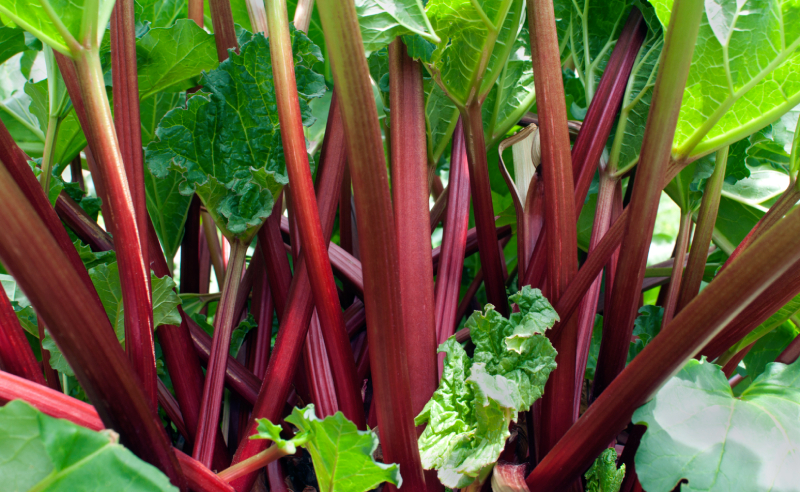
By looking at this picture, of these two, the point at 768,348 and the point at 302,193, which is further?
the point at 768,348

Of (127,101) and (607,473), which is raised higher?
(127,101)

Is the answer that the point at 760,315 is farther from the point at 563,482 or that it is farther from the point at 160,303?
the point at 160,303

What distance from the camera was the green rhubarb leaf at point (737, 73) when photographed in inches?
21.1

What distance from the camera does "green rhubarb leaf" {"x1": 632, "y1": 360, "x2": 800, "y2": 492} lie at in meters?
0.42

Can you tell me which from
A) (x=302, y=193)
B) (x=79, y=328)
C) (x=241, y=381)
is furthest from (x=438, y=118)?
(x=79, y=328)

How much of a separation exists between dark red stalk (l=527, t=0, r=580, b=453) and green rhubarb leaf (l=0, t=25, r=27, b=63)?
26.8 inches

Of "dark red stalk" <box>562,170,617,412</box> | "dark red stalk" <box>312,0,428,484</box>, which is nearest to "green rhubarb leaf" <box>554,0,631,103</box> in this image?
"dark red stalk" <box>562,170,617,412</box>

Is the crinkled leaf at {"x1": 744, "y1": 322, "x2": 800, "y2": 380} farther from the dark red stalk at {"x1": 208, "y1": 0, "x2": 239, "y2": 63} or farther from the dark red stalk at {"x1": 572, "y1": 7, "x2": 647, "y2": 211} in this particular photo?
the dark red stalk at {"x1": 208, "y1": 0, "x2": 239, "y2": 63}

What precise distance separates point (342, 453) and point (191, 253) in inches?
24.4

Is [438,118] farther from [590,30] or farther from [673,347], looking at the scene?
[673,347]

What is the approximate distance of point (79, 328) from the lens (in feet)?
1.16

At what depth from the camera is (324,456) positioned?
415 millimetres

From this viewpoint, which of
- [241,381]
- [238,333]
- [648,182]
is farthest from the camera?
[238,333]

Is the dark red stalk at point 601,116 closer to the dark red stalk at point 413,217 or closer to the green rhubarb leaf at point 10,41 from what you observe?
the dark red stalk at point 413,217
